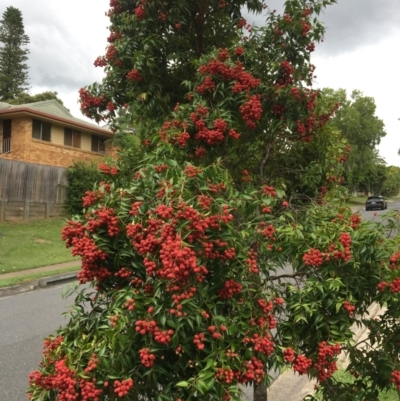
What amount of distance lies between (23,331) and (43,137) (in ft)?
60.0

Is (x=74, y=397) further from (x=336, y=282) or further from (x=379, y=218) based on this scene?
(x=379, y=218)

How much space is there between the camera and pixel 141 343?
1951 millimetres

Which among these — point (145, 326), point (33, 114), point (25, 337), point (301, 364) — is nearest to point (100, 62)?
point (145, 326)

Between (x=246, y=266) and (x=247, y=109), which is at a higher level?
(x=247, y=109)

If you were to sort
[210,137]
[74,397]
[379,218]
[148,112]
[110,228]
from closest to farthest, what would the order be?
1. [74,397]
2. [110,228]
3. [210,137]
4. [379,218]
5. [148,112]

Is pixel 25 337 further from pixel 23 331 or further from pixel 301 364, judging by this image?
pixel 301 364

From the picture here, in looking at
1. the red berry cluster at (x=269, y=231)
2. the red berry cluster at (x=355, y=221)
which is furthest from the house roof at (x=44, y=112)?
the red berry cluster at (x=269, y=231)

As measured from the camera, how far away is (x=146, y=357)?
180cm

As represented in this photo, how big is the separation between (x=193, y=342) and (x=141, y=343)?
24cm

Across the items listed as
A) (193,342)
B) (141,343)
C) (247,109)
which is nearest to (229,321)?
(193,342)

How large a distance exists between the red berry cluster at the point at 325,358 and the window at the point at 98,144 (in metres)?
25.9

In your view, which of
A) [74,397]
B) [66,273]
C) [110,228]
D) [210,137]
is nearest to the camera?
[74,397]

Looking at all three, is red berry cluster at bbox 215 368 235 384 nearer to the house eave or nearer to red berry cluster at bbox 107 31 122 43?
red berry cluster at bbox 107 31 122 43

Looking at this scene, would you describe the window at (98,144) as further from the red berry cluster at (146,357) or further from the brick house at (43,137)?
the red berry cluster at (146,357)
